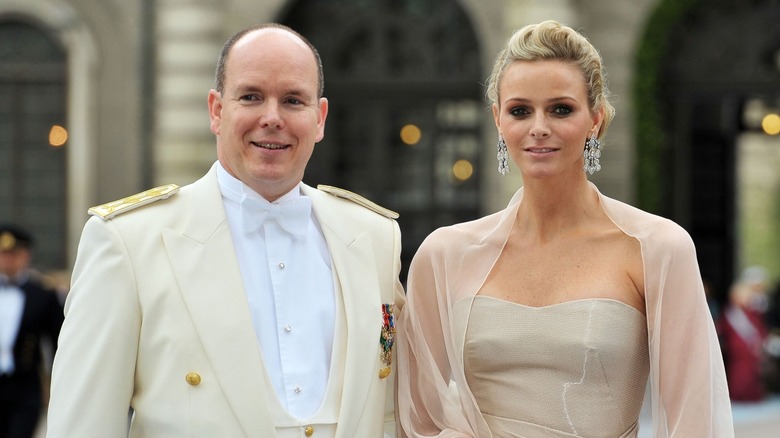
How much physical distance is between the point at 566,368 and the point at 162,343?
1148 millimetres

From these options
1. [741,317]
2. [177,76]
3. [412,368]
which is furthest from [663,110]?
[412,368]

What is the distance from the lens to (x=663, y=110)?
16031mm

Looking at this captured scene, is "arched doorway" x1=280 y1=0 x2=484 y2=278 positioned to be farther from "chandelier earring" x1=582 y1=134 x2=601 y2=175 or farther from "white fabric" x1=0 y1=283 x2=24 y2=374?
"chandelier earring" x1=582 y1=134 x2=601 y2=175

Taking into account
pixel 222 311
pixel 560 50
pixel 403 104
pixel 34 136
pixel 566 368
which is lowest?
pixel 34 136

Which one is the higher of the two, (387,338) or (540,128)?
(540,128)

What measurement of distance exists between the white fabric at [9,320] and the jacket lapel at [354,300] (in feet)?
18.0

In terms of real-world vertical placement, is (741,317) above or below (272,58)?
below

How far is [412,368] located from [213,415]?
838 millimetres

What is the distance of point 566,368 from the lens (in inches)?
145

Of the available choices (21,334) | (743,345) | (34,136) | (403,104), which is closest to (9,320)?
(21,334)

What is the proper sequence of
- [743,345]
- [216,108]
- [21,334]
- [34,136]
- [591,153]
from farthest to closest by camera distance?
1. [34,136]
2. [743,345]
3. [21,334]
4. [591,153]
5. [216,108]

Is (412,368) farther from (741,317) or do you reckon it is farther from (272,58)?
(741,317)

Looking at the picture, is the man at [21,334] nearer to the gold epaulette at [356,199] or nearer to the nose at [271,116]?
the gold epaulette at [356,199]

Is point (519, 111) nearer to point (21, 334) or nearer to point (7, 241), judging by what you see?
point (21, 334)
